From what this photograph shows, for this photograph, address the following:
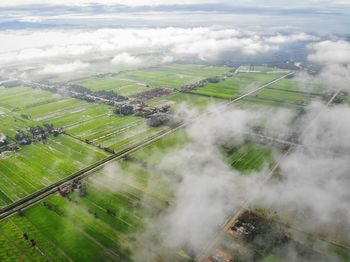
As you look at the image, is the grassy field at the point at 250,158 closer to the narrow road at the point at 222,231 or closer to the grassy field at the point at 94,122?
the narrow road at the point at 222,231

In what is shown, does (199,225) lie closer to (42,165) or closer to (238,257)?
(238,257)

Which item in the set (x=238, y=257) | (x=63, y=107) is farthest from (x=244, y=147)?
(x=63, y=107)

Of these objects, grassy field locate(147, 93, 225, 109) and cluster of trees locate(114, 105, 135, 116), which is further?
grassy field locate(147, 93, 225, 109)

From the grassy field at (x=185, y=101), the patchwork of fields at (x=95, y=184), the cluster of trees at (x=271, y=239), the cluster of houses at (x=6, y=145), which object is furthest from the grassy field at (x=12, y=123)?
the cluster of trees at (x=271, y=239)

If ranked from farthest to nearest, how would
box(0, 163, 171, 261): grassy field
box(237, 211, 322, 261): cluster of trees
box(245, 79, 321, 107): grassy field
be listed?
1. box(245, 79, 321, 107): grassy field
2. box(0, 163, 171, 261): grassy field
3. box(237, 211, 322, 261): cluster of trees

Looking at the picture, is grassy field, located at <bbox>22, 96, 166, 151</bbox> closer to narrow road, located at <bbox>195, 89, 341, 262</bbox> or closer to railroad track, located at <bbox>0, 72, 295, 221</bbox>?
railroad track, located at <bbox>0, 72, 295, 221</bbox>

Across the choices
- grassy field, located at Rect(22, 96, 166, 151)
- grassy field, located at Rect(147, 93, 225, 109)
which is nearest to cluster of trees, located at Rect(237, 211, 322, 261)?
grassy field, located at Rect(22, 96, 166, 151)

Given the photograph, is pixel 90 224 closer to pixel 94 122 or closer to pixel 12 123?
pixel 94 122
